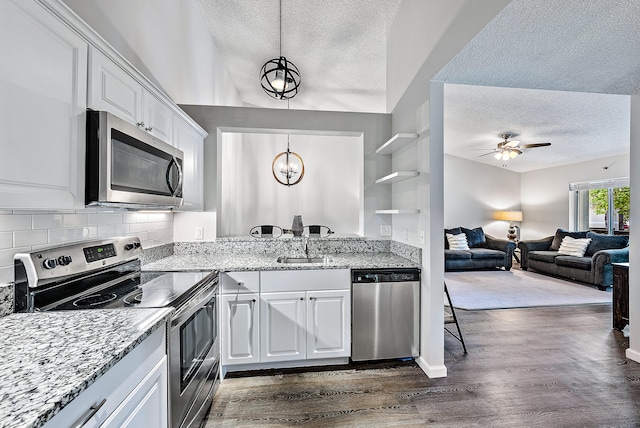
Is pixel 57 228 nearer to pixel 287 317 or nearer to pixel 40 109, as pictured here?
pixel 40 109

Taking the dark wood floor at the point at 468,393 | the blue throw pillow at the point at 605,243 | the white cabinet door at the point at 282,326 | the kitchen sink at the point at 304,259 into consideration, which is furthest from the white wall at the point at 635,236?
the blue throw pillow at the point at 605,243

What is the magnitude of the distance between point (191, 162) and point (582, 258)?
6549 mm

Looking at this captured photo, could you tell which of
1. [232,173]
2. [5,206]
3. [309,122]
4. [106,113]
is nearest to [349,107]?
[232,173]

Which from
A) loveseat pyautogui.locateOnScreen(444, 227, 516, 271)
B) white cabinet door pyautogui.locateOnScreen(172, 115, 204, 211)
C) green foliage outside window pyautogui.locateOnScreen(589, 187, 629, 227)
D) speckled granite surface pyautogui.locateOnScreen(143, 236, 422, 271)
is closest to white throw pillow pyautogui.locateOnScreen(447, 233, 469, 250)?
loveseat pyautogui.locateOnScreen(444, 227, 516, 271)

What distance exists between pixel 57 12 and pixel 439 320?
2.76 meters

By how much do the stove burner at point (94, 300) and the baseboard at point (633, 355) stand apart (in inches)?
157

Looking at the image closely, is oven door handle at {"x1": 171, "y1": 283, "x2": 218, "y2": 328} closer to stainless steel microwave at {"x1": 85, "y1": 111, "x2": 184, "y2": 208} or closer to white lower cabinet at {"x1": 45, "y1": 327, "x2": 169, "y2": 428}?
white lower cabinet at {"x1": 45, "y1": 327, "x2": 169, "y2": 428}

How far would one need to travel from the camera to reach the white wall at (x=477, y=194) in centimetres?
791

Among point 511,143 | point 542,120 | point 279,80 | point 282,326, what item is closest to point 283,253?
point 282,326

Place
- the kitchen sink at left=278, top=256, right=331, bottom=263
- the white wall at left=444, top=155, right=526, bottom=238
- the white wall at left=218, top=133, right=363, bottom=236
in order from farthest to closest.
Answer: the white wall at left=444, top=155, right=526, bottom=238 < the white wall at left=218, top=133, right=363, bottom=236 < the kitchen sink at left=278, top=256, right=331, bottom=263

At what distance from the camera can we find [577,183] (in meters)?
6.74

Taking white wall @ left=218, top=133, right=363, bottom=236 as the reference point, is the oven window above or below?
below

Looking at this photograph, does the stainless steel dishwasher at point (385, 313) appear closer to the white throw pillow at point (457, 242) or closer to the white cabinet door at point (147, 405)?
the white cabinet door at point (147, 405)

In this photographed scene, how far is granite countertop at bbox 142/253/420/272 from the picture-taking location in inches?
91.4
